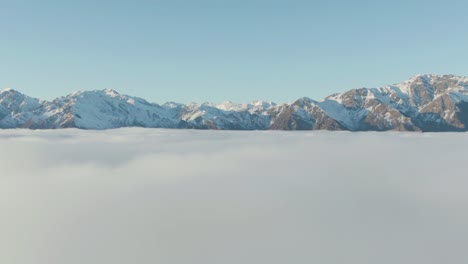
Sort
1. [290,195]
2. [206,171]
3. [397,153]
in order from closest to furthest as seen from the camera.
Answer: [290,195]
[206,171]
[397,153]

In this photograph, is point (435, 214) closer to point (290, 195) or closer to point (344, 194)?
point (344, 194)

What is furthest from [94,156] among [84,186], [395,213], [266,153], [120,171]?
[395,213]

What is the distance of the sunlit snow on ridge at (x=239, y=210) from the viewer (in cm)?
7175

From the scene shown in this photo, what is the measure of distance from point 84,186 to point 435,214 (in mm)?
91231

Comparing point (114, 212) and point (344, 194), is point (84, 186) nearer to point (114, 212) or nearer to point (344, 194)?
point (114, 212)

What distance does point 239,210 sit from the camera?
306ft

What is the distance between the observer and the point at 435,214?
88.8 metres

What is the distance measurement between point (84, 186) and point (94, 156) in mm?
48366

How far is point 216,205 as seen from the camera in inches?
3794

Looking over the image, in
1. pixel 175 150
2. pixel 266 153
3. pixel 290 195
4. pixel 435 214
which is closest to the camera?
pixel 435 214

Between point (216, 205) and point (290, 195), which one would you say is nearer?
point (216, 205)

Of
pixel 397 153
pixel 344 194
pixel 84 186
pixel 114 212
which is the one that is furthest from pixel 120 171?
pixel 397 153

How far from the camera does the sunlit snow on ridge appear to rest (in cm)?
7175

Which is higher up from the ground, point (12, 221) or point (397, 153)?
point (397, 153)
